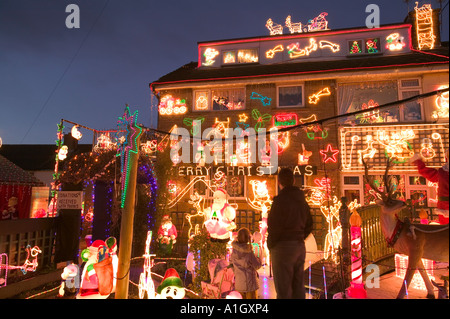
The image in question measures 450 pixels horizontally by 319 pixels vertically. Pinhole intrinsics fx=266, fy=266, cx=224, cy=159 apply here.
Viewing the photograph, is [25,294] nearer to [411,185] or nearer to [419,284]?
[419,284]

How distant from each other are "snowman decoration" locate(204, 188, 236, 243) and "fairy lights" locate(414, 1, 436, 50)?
12.5 metres

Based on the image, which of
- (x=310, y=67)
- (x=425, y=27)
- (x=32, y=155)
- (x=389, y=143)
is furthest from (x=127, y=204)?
(x=32, y=155)

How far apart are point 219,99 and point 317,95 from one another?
4742 millimetres

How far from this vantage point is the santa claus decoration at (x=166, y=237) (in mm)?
10359

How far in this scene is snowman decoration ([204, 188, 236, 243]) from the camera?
6.25 metres

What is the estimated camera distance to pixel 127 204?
5.24 metres

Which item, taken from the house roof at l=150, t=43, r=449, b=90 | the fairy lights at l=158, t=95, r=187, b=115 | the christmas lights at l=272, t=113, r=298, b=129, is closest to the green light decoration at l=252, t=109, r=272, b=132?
the christmas lights at l=272, t=113, r=298, b=129

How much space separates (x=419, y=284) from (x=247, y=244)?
172 inches

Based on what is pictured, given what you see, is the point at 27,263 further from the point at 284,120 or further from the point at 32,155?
the point at 32,155

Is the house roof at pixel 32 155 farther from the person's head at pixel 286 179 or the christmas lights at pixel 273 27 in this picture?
the person's head at pixel 286 179

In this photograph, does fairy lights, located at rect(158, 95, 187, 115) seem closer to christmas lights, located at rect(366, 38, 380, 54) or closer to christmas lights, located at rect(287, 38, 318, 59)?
christmas lights, located at rect(287, 38, 318, 59)

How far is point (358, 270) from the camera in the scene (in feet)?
18.8

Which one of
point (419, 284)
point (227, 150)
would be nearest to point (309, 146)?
point (227, 150)

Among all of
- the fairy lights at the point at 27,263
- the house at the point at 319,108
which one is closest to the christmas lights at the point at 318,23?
the house at the point at 319,108
